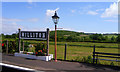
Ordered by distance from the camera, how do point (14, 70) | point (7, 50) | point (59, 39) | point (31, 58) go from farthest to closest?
1. point (59, 39)
2. point (7, 50)
3. point (31, 58)
4. point (14, 70)

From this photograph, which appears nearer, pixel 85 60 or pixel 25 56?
pixel 85 60

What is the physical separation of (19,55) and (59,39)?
29463 millimetres

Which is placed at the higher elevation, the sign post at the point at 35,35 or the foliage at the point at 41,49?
the sign post at the point at 35,35

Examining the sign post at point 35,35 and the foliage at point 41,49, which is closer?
the foliage at point 41,49

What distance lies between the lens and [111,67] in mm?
7949

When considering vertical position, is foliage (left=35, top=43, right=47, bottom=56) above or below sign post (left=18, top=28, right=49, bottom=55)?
below

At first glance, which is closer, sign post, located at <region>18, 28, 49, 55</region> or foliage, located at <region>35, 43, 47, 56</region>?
foliage, located at <region>35, 43, 47, 56</region>

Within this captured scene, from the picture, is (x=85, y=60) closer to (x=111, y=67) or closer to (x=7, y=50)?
(x=111, y=67)

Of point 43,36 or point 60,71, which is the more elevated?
point 43,36

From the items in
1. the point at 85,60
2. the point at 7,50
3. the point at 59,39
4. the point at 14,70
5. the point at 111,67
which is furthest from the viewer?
the point at 59,39

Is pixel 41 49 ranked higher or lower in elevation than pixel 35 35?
lower

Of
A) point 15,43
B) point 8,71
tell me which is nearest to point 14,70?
point 8,71

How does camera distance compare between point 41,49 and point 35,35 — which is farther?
point 35,35

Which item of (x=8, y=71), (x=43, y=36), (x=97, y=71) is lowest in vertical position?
(x=97, y=71)
